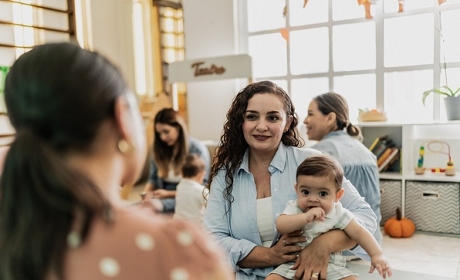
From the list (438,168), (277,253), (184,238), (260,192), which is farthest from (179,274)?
(438,168)

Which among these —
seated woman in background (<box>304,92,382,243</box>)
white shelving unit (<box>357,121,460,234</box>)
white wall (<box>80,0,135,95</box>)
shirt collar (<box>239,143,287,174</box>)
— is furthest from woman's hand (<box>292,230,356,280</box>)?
white wall (<box>80,0,135,95</box>)

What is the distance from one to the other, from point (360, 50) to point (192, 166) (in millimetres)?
2273

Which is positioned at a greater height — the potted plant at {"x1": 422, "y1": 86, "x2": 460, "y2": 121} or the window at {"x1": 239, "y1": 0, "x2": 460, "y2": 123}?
the window at {"x1": 239, "y1": 0, "x2": 460, "y2": 123}

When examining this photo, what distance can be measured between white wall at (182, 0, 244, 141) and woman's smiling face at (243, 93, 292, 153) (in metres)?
3.17

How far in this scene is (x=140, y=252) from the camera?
0.56 metres

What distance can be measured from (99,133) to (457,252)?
10.9ft

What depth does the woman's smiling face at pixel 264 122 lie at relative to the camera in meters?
1.56

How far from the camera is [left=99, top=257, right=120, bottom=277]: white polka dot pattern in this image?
55 centimetres

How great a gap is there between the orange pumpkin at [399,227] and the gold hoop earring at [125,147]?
333 centimetres

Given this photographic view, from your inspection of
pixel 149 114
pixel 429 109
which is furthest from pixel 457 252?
pixel 149 114

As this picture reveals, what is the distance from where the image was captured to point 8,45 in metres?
3.90

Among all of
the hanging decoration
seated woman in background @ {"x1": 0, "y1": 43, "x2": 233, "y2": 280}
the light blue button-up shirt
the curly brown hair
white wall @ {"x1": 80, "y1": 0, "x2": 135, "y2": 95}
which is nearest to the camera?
seated woman in background @ {"x1": 0, "y1": 43, "x2": 233, "y2": 280}

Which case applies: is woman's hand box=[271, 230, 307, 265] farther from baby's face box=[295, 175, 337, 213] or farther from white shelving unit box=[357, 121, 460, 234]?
white shelving unit box=[357, 121, 460, 234]

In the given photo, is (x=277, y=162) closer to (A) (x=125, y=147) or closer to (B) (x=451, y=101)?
(A) (x=125, y=147)
